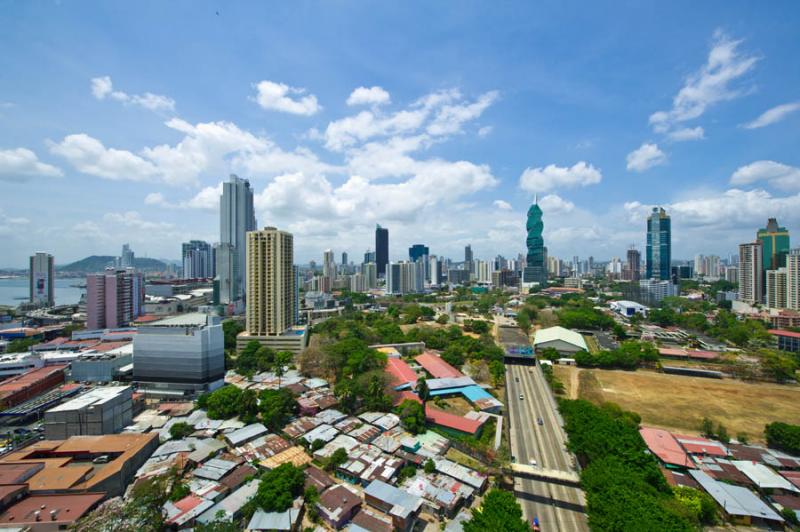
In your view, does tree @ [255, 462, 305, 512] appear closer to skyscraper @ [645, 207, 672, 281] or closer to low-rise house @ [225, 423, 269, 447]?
low-rise house @ [225, 423, 269, 447]

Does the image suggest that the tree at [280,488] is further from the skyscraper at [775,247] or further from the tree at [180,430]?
the skyscraper at [775,247]

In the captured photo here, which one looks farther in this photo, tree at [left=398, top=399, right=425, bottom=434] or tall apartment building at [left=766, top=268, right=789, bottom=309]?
tall apartment building at [left=766, top=268, right=789, bottom=309]

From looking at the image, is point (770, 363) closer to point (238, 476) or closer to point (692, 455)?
point (692, 455)

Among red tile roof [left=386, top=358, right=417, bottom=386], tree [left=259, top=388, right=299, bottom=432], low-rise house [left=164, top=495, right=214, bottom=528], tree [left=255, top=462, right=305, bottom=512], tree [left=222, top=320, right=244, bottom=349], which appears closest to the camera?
low-rise house [left=164, top=495, right=214, bottom=528]

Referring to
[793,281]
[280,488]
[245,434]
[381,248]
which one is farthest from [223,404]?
[381,248]

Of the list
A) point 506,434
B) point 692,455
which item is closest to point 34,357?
point 506,434

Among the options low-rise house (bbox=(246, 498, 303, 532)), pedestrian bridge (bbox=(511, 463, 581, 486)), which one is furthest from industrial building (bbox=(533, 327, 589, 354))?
low-rise house (bbox=(246, 498, 303, 532))

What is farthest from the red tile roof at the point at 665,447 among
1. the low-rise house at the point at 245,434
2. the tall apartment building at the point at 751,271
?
the tall apartment building at the point at 751,271

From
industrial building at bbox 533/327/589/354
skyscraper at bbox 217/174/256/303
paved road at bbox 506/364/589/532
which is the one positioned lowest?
paved road at bbox 506/364/589/532

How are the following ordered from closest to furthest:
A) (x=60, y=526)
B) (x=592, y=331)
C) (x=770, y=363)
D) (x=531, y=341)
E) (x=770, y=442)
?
(x=60, y=526), (x=770, y=442), (x=770, y=363), (x=531, y=341), (x=592, y=331)
